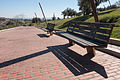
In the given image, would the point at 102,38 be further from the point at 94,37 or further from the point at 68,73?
the point at 68,73

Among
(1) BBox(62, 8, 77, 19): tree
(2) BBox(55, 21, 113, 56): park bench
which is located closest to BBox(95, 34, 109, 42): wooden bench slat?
(2) BBox(55, 21, 113, 56): park bench

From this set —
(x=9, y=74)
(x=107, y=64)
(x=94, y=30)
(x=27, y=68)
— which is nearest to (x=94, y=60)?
(x=107, y=64)

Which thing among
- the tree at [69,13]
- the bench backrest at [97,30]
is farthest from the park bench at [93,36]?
the tree at [69,13]

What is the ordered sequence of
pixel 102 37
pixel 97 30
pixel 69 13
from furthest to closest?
1. pixel 69 13
2. pixel 97 30
3. pixel 102 37

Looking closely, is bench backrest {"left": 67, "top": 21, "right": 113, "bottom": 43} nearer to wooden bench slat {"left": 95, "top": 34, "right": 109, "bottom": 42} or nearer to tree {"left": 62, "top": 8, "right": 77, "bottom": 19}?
wooden bench slat {"left": 95, "top": 34, "right": 109, "bottom": 42}

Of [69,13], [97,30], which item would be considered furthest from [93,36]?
[69,13]

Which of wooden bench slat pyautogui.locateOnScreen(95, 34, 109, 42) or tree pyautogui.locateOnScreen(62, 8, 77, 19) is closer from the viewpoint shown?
wooden bench slat pyautogui.locateOnScreen(95, 34, 109, 42)

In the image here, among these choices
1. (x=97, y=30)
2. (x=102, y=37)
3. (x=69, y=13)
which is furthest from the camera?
(x=69, y=13)

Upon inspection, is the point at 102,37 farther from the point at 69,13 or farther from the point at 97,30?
the point at 69,13

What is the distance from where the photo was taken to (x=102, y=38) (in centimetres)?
366

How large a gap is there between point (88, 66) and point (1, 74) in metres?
2.38

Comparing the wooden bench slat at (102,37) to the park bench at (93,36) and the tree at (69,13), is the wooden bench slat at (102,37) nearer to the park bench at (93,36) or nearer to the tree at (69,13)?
the park bench at (93,36)

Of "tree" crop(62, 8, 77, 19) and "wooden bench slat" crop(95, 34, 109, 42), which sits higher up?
"tree" crop(62, 8, 77, 19)

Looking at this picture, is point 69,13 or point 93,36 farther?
point 69,13
